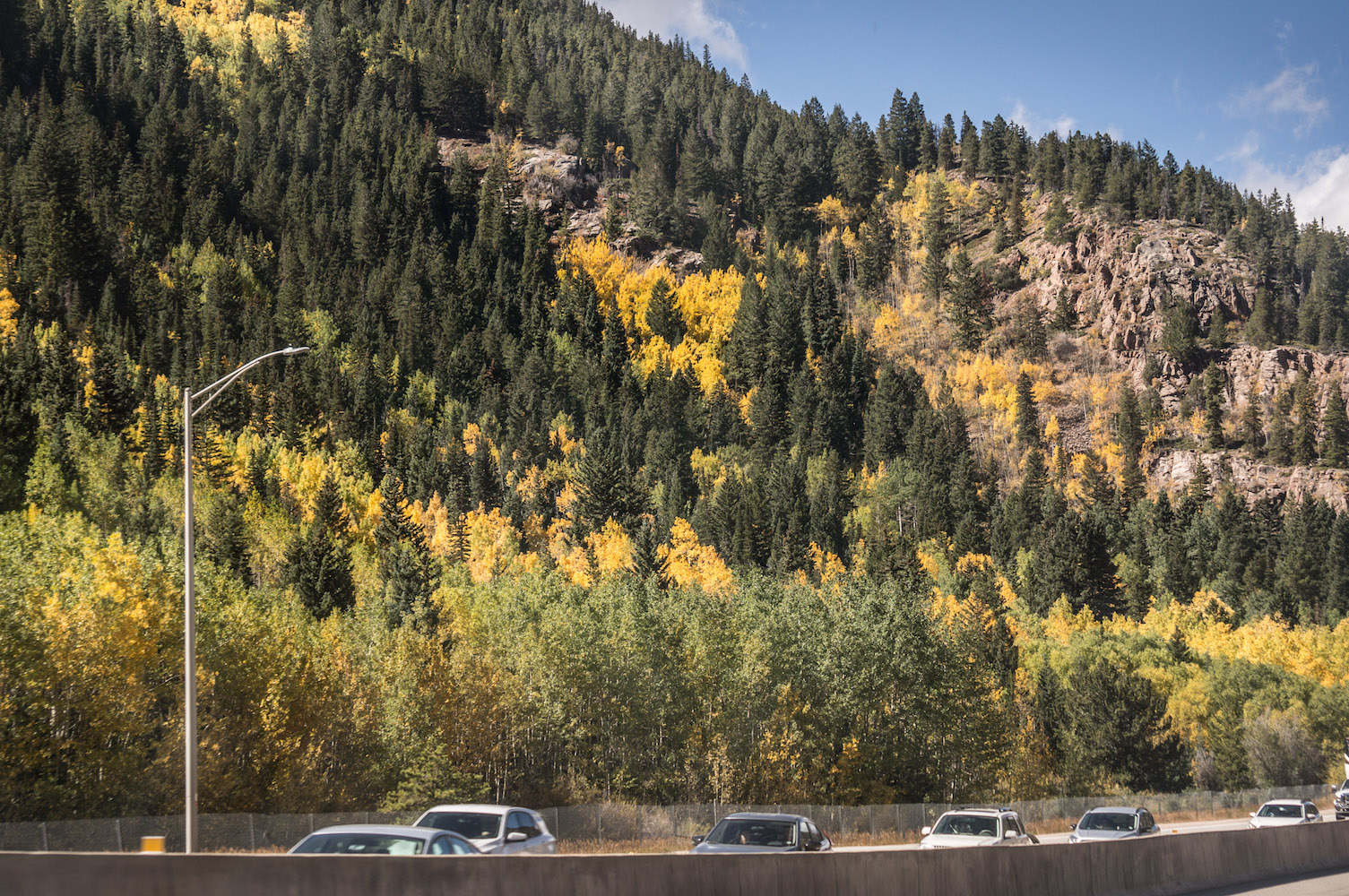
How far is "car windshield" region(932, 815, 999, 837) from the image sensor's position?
82.3 ft

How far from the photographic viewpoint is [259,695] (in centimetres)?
5828

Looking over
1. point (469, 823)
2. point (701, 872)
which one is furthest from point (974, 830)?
point (701, 872)

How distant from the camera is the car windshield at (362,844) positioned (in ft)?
46.7

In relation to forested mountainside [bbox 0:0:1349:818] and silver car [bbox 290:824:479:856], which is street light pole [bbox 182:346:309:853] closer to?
silver car [bbox 290:824:479:856]

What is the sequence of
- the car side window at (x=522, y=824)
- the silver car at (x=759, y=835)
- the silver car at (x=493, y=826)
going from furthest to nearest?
the car side window at (x=522, y=824), the silver car at (x=759, y=835), the silver car at (x=493, y=826)

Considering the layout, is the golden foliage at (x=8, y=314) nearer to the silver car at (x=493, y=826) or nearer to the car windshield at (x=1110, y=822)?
the silver car at (x=493, y=826)

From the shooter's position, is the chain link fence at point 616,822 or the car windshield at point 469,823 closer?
the car windshield at point 469,823

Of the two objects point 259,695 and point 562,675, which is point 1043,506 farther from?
point 259,695

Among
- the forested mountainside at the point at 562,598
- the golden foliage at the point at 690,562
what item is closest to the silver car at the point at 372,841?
the forested mountainside at the point at 562,598

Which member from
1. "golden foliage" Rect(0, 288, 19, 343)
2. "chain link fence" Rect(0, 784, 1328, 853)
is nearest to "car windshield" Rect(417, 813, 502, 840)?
"chain link fence" Rect(0, 784, 1328, 853)

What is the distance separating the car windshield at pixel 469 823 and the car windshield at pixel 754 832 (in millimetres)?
3780

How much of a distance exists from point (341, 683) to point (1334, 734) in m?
85.2

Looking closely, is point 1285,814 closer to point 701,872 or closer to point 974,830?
point 974,830

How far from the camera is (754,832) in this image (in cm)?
2050
